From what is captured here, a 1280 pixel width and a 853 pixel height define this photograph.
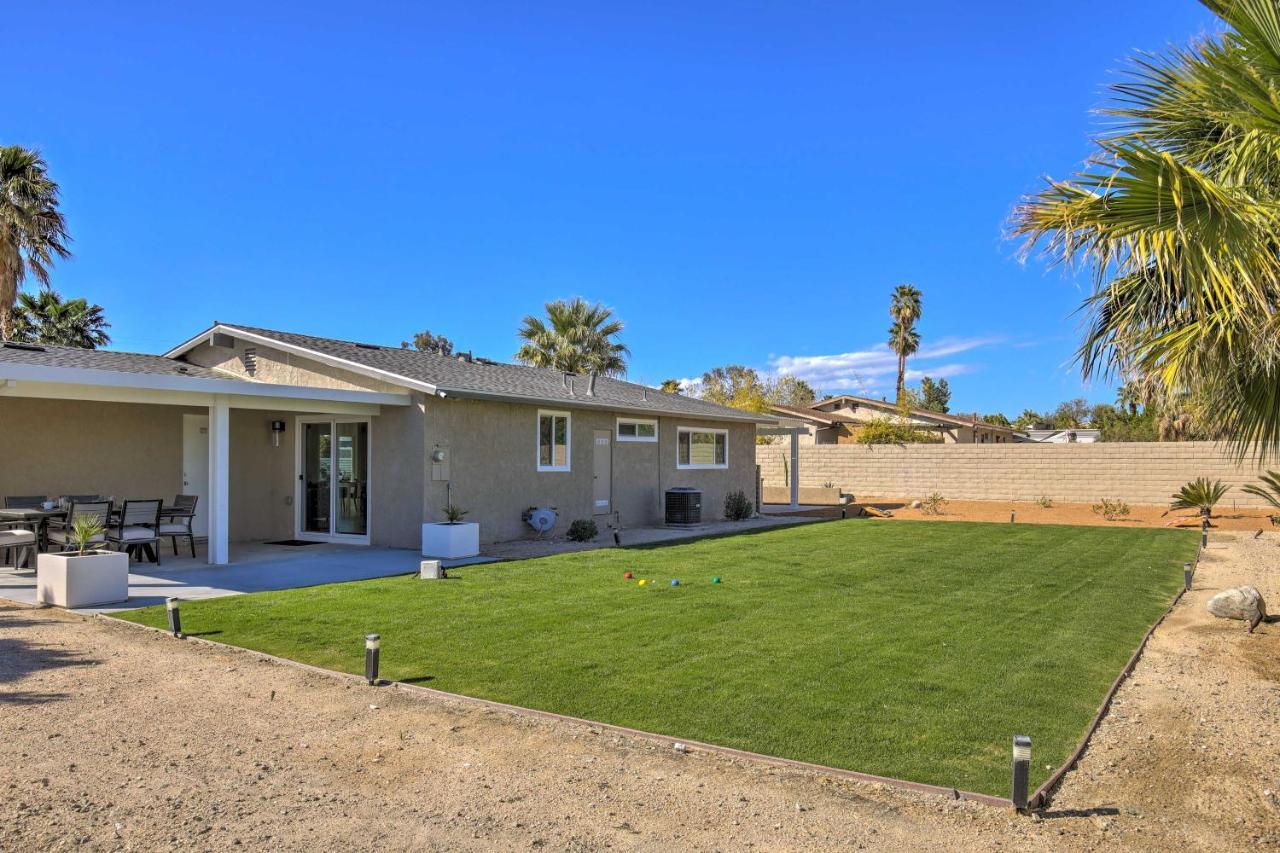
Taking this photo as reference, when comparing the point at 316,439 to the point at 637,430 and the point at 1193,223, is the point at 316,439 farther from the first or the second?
the point at 1193,223

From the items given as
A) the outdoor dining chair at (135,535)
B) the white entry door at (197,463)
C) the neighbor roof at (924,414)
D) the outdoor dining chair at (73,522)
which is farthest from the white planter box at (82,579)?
the neighbor roof at (924,414)

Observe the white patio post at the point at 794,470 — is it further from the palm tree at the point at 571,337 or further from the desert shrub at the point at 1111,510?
the palm tree at the point at 571,337

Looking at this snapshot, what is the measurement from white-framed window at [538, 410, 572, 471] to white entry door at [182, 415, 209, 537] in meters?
6.08

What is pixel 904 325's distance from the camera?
51.6 m

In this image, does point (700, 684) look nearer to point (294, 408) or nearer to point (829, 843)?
point (829, 843)

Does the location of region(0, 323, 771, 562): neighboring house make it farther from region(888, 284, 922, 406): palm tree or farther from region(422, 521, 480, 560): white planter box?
region(888, 284, 922, 406): palm tree

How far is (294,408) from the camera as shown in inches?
519

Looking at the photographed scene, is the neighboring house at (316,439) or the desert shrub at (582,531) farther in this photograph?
the desert shrub at (582,531)

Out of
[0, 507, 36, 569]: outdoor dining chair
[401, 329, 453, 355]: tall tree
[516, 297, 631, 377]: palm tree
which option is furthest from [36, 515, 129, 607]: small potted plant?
[401, 329, 453, 355]: tall tree

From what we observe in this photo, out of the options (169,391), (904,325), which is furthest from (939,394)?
(169,391)

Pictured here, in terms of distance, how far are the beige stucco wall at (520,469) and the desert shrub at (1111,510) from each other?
11985 mm

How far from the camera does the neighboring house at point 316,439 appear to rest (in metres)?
12.8

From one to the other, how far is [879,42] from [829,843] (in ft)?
53.8

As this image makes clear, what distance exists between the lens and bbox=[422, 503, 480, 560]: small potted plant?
43.4 feet
